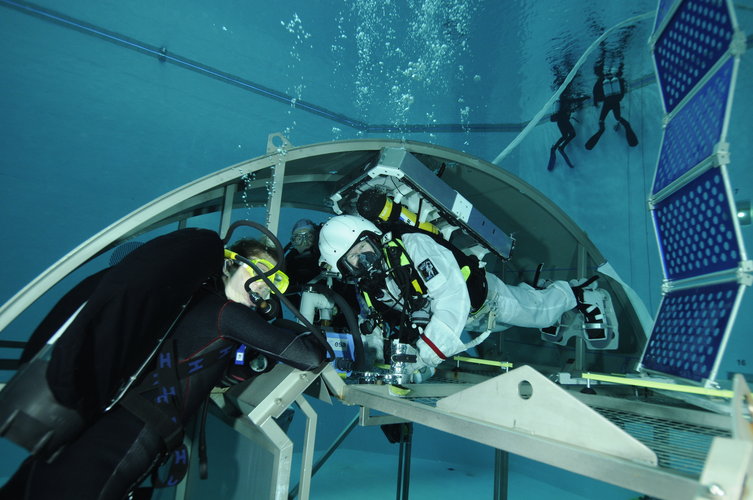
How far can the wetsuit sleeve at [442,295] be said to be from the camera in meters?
2.97

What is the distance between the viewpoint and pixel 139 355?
1664mm

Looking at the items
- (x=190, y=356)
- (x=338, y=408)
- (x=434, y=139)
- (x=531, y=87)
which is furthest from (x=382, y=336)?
(x=434, y=139)

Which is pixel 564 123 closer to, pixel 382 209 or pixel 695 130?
pixel 382 209

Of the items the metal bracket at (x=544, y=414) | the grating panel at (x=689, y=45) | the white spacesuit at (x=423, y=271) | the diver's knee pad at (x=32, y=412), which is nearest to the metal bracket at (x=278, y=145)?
the white spacesuit at (x=423, y=271)

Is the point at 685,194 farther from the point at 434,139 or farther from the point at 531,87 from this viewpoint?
the point at 434,139

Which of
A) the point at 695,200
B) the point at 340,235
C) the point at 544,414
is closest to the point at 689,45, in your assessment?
the point at 695,200

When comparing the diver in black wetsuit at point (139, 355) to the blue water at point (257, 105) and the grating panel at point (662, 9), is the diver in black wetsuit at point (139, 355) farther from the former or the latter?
the blue water at point (257, 105)

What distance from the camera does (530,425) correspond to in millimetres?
1345

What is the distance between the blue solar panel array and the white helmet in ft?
6.65

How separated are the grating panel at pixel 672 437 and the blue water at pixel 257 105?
503 centimetres

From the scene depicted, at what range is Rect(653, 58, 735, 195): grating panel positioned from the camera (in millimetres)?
1646

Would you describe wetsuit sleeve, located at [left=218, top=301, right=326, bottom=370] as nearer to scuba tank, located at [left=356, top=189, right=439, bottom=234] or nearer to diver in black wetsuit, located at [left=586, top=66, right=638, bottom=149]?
scuba tank, located at [left=356, top=189, right=439, bottom=234]

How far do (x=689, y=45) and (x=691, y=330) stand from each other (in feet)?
4.60

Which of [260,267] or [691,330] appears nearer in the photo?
[691,330]
